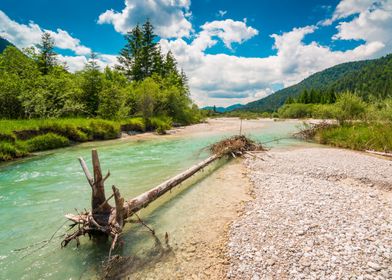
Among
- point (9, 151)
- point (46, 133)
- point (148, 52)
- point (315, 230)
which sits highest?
point (148, 52)

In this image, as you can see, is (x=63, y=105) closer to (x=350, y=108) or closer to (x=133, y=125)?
(x=133, y=125)

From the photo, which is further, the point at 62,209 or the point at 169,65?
the point at 169,65

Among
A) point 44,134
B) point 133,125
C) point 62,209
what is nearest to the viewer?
point 62,209

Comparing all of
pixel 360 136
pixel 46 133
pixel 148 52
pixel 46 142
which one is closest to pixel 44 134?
pixel 46 133

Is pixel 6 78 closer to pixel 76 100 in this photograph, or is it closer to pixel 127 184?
pixel 76 100

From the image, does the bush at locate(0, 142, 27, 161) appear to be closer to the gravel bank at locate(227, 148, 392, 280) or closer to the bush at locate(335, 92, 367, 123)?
the gravel bank at locate(227, 148, 392, 280)

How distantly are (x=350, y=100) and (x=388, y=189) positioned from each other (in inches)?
603

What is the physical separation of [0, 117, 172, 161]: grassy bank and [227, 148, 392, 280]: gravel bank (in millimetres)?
14500

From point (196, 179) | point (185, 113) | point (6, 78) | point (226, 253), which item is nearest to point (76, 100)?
point (6, 78)

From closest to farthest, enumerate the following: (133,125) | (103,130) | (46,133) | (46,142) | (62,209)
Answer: (62,209) < (46,142) < (46,133) < (103,130) < (133,125)

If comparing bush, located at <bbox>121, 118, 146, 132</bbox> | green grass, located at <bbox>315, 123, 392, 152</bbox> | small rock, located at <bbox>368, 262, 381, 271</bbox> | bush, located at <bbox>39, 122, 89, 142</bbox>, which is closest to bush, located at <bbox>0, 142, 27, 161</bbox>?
bush, located at <bbox>39, 122, 89, 142</bbox>

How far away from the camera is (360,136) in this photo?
15930 mm

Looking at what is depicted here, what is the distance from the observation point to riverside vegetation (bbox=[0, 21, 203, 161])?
16.5 m

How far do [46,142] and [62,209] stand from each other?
12456 mm
